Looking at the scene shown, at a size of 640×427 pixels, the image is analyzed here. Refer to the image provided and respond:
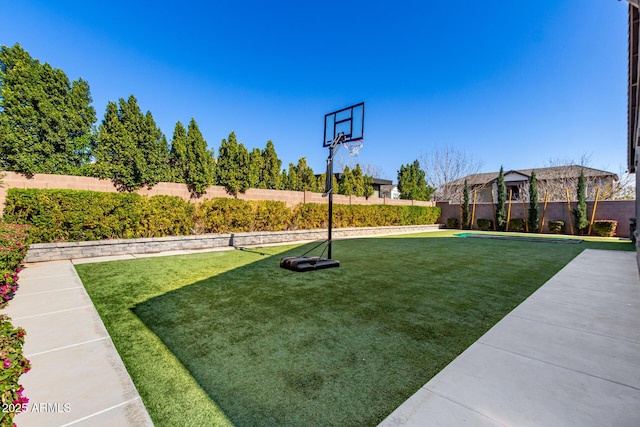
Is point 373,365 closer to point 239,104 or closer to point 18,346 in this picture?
point 18,346

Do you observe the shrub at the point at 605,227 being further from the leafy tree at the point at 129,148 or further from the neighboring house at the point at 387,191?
the leafy tree at the point at 129,148

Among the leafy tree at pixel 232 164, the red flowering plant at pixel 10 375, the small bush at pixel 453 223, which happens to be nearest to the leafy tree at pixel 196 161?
the leafy tree at pixel 232 164

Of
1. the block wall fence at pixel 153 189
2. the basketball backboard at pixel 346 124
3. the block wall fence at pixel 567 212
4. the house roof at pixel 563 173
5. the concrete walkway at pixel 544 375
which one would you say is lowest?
the concrete walkway at pixel 544 375

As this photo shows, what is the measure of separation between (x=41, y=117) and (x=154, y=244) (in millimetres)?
3934

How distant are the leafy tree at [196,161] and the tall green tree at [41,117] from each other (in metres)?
2.52

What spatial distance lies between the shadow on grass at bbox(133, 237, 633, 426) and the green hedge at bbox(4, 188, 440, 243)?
4.03 meters

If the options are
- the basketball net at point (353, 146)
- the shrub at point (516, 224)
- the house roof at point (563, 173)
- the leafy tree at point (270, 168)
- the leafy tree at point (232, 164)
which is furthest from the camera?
the house roof at point (563, 173)

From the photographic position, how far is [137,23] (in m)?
9.59

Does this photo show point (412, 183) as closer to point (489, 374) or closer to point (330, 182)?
point (330, 182)

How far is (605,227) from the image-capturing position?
13.8m

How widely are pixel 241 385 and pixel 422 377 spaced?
51.4 inches

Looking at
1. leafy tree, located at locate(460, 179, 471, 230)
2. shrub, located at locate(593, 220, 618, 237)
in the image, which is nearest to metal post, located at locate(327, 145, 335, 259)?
leafy tree, located at locate(460, 179, 471, 230)

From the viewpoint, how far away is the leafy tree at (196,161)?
907cm

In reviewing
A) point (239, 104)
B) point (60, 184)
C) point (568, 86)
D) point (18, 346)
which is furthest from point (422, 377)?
point (568, 86)
